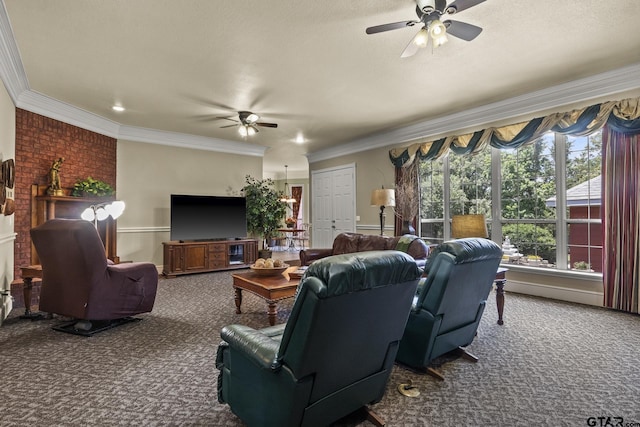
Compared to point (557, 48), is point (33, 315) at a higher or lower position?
lower

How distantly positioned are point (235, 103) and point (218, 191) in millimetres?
2850

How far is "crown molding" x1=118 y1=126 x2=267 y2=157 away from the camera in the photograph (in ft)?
20.2

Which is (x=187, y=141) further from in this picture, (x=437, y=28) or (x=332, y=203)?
(x=437, y=28)

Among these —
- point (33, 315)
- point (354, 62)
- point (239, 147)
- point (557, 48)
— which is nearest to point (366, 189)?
point (239, 147)

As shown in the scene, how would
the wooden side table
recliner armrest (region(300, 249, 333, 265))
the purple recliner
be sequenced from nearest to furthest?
the purple recliner
the wooden side table
recliner armrest (region(300, 249, 333, 265))

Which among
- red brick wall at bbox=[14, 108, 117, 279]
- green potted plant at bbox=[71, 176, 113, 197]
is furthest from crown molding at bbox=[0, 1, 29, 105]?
green potted plant at bbox=[71, 176, 113, 197]

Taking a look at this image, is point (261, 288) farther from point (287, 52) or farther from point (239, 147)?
point (239, 147)

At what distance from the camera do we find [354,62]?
11.8 feet

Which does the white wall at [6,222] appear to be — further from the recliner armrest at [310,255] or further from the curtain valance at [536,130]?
the curtain valance at [536,130]

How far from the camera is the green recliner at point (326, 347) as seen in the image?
1349 millimetres

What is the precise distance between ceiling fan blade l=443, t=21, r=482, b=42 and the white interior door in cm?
464

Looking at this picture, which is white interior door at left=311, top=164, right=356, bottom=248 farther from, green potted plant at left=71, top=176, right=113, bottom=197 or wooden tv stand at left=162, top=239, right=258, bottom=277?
green potted plant at left=71, top=176, right=113, bottom=197

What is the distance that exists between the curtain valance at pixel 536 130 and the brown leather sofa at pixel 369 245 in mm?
1830

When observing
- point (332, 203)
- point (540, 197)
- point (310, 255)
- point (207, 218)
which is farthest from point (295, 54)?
point (332, 203)
